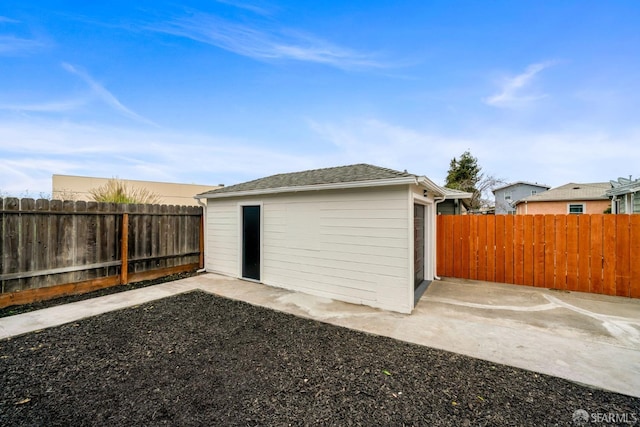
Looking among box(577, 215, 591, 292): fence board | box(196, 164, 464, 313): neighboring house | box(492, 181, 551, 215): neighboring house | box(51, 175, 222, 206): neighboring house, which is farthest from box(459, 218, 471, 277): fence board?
box(492, 181, 551, 215): neighboring house

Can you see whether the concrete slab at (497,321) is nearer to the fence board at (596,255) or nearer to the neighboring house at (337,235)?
the fence board at (596,255)

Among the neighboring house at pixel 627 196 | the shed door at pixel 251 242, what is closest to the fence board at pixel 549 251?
the neighboring house at pixel 627 196

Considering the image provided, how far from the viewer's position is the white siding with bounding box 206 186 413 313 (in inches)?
174

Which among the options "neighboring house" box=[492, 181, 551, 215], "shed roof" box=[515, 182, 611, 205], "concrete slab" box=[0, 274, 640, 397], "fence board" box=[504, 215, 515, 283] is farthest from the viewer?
"neighboring house" box=[492, 181, 551, 215]

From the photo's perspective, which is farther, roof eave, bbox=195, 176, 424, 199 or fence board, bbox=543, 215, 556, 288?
fence board, bbox=543, 215, 556, 288

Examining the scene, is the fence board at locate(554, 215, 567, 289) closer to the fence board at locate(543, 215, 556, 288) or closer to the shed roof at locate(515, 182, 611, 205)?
the fence board at locate(543, 215, 556, 288)

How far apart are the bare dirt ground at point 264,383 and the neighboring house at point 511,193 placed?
27.3m

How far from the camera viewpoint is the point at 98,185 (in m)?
16.0

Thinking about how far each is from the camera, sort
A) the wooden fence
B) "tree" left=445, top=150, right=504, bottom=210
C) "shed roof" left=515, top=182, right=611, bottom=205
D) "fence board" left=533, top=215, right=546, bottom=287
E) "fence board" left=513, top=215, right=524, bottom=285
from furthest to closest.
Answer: "tree" left=445, top=150, right=504, bottom=210 < "shed roof" left=515, top=182, right=611, bottom=205 < "fence board" left=513, top=215, right=524, bottom=285 < "fence board" left=533, top=215, right=546, bottom=287 < the wooden fence

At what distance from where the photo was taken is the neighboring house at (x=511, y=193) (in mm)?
25094

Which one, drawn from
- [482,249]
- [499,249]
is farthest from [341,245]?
[499,249]

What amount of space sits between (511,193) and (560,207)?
8895mm

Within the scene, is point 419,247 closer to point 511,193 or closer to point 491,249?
point 491,249

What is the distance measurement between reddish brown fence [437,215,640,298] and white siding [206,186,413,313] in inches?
127
